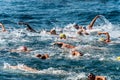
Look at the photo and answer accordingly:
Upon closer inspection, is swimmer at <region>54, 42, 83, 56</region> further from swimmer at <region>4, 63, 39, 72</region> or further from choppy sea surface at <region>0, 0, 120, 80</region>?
swimmer at <region>4, 63, 39, 72</region>

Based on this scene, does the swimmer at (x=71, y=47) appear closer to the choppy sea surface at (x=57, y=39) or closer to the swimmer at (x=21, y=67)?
the choppy sea surface at (x=57, y=39)

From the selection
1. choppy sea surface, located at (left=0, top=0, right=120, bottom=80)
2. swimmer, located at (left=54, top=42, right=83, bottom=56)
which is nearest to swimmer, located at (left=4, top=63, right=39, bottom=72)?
choppy sea surface, located at (left=0, top=0, right=120, bottom=80)

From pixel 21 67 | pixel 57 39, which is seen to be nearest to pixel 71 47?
pixel 57 39

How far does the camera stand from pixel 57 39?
27828mm

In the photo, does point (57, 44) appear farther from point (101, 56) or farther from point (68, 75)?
point (68, 75)

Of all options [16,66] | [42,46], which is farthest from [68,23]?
[16,66]

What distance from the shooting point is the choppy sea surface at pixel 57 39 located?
20.3 m

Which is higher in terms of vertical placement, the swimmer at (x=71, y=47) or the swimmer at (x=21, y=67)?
the swimmer at (x=71, y=47)

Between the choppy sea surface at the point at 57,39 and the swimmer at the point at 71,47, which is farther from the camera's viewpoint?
the swimmer at the point at 71,47

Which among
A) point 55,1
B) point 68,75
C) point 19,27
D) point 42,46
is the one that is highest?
point 55,1

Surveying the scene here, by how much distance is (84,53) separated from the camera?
78.5 ft

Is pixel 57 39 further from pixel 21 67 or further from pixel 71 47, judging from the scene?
pixel 21 67

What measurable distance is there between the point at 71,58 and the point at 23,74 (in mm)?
3984

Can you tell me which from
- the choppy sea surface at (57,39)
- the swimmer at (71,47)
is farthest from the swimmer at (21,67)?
the swimmer at (71,47)
